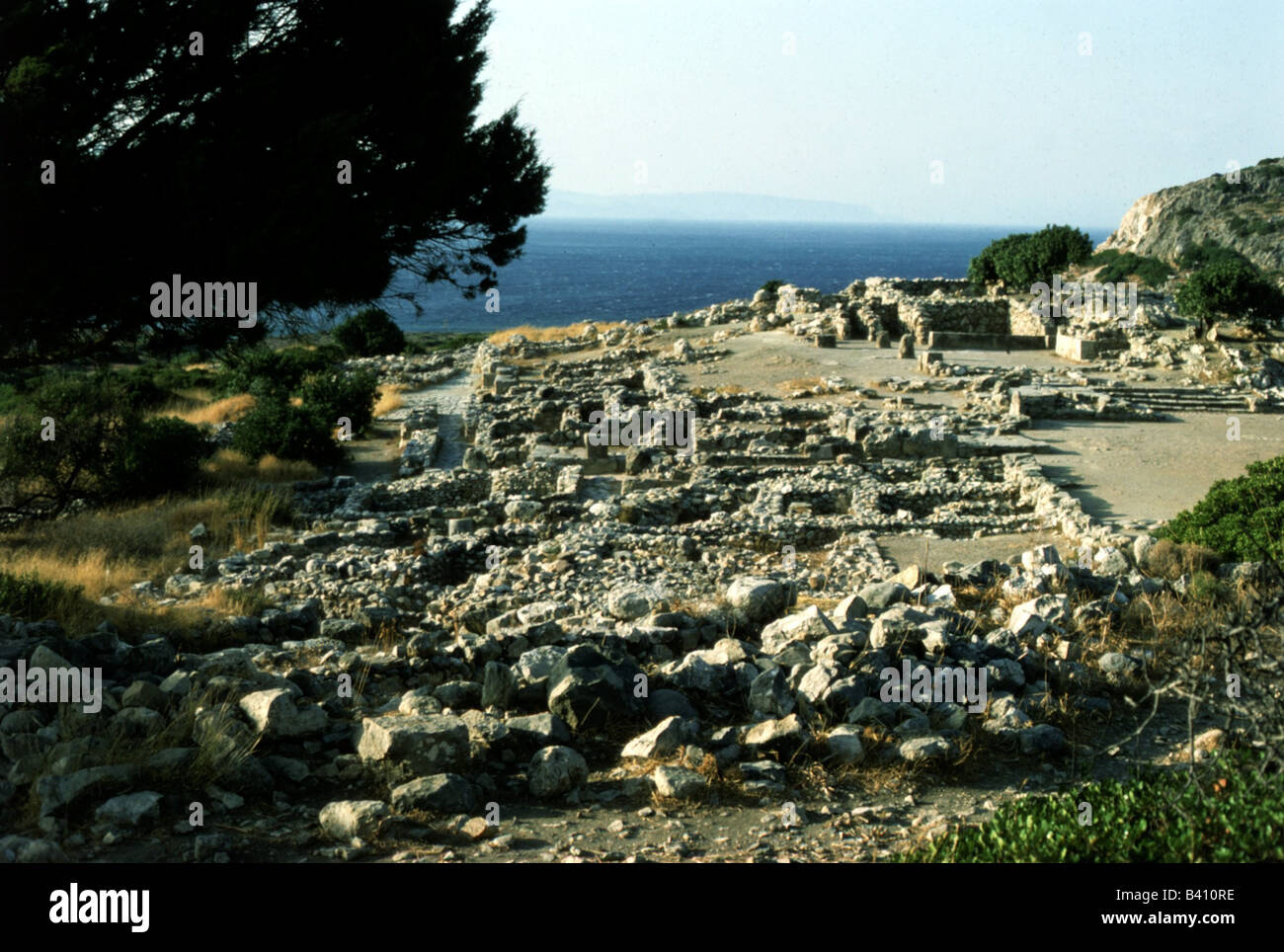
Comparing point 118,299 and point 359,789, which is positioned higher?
point 118,299

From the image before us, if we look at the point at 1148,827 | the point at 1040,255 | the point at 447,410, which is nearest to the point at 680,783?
the point at 1148,827

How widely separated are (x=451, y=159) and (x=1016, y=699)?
19.8 feet

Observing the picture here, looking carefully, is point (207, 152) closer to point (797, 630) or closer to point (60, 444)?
point (797, 630)

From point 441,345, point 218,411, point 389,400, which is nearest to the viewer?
point 218,411

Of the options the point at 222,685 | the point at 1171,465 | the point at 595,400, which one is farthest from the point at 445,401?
the point at 222,685

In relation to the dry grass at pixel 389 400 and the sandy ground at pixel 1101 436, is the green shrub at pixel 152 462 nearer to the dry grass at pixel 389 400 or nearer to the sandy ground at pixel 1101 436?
the dry grass at pixel 389 400

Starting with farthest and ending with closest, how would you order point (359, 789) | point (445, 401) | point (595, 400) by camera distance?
point (445, 401) < point (595, 400) < point (359, 789)

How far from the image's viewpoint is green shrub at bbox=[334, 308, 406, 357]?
3959cm

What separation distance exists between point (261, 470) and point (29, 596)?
30.2 ft

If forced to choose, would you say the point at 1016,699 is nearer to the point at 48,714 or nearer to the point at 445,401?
the point at 48,714

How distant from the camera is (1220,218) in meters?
85.9

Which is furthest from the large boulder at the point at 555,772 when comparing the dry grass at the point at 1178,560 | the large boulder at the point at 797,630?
the dry grass at the point at 1178,560

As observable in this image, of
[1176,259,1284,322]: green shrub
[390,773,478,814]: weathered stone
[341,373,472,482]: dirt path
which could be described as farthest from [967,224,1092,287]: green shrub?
[390,773,478,814]: weathered stone
